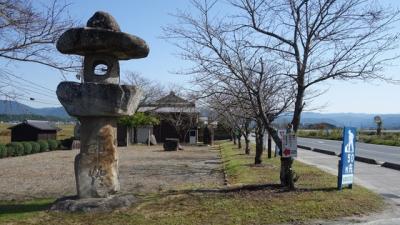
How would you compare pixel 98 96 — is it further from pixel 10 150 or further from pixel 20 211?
pixel 10 150

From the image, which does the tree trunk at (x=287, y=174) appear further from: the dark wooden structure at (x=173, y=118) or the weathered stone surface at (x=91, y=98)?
the dark wooden structure at (x=173, y=118)

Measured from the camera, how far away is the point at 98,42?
9.41m

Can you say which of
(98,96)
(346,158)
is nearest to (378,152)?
(346,158)

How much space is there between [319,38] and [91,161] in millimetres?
6539

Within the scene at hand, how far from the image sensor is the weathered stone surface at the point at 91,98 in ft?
31.5

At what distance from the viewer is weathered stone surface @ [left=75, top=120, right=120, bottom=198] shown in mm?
9805

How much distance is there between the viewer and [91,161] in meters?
9.80

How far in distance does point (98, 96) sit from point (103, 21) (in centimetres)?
145

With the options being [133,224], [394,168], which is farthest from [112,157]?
[394,168]

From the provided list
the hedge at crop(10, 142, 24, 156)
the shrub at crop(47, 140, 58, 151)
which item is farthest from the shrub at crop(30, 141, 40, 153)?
the shrub at crop(47, 140, 58, 151)

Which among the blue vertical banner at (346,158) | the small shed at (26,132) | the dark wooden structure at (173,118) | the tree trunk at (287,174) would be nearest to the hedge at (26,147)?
the small shed at (26,132)

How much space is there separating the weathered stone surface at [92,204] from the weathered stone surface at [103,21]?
130 inches

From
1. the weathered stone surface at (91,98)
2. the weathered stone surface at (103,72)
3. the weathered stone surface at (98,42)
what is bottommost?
the weathered stone surface at (91,98)

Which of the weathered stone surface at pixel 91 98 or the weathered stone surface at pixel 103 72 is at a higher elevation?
the weathered stone surface at pixel 103 72
